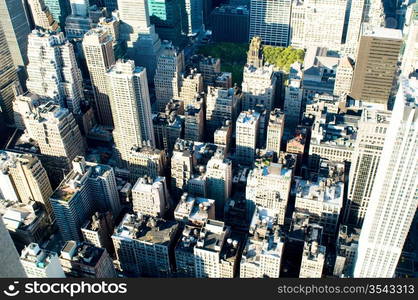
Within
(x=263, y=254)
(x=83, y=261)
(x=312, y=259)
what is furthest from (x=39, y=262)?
(x=312, y=259)

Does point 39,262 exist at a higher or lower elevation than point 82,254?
higher

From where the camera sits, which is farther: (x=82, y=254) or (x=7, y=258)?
(x=82, y=254)

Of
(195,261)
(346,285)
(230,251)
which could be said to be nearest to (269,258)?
(230,251)

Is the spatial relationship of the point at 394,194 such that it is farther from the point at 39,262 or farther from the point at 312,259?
the point at 39,262

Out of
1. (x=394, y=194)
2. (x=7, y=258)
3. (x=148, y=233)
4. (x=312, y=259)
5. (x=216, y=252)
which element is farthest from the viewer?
(x=148, y=233)

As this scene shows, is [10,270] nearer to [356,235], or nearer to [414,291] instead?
[414,291]

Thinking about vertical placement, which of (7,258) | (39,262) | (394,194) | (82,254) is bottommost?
(82,254)

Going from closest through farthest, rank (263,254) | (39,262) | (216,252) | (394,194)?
(394,194) → (39,262) → (263,254) → (216,252)
